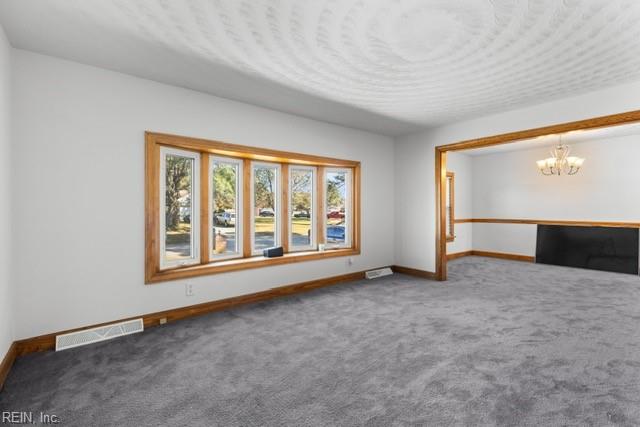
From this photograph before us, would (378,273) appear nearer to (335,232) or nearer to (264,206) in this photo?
(335,232)

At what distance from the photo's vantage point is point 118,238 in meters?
3.13

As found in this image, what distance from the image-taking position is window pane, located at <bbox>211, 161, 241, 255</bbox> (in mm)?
4156

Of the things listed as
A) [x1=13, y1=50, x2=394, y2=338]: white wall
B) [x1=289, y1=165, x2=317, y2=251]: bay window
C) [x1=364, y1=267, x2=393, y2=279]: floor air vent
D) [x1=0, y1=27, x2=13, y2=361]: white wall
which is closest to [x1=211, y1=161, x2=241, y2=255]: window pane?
[x1=13, y1=50, x2=394, y2=338]: white wall

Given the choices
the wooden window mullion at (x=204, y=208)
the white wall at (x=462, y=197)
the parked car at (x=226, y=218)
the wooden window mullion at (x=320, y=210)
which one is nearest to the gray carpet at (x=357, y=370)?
the wooden window mullion at (x=204, y=208)

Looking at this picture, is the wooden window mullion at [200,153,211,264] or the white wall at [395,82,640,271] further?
the white wall at [395,82,640,271]

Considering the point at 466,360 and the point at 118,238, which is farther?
the point at 118,238

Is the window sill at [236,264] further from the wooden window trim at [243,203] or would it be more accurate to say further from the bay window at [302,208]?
the bay window at [302,208]

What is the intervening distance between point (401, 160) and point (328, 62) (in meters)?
3.37

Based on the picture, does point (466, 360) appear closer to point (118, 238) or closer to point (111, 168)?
point (118, 238)

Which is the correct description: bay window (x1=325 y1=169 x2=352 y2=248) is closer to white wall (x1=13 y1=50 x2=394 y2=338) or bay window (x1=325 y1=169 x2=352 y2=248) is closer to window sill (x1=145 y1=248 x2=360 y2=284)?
window sill (x1=145 y1=248 x2=360 y2=284)

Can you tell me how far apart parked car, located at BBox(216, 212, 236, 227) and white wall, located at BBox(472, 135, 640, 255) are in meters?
6.54

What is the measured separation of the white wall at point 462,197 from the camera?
776 cm

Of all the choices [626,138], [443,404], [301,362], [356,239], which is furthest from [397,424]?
[626,138]

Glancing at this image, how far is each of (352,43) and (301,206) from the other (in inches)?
113
